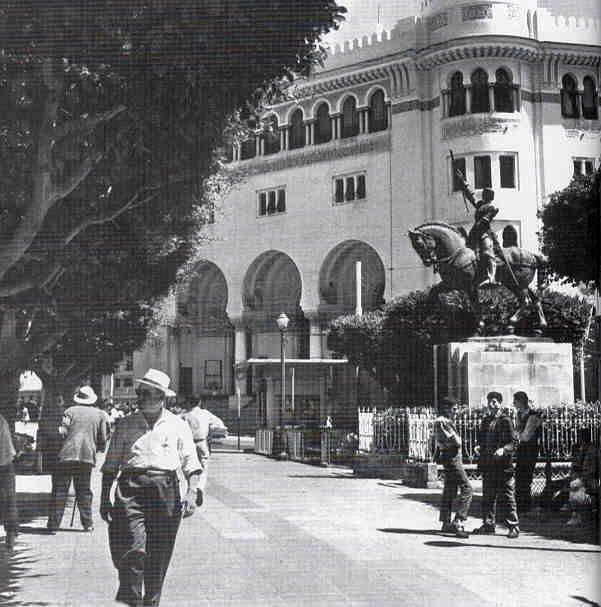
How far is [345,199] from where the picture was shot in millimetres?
48844

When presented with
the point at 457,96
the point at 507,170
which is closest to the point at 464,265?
the point at 507,170

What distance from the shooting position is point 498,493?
11578 millimetres

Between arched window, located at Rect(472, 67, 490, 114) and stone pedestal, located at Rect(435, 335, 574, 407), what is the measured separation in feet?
83.2

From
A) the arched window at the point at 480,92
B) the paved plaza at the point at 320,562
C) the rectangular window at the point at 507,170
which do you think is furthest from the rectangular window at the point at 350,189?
the paved plaza at the point at 320,562

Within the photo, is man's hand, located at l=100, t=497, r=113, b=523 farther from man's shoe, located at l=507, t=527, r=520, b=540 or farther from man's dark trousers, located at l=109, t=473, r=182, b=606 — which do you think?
man's shoe, located at l=507, t=527, r=520, b=540

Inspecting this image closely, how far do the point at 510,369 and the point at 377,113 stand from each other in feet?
99.2

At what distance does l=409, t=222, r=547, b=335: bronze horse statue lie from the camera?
64.2 ft

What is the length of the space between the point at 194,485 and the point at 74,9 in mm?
3849

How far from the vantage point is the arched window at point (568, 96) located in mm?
44938

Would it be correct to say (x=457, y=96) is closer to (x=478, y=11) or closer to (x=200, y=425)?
(x=478, y=11)

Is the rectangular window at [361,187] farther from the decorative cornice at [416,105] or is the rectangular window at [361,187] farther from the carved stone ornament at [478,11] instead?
the carved stone ornament at [478,11]

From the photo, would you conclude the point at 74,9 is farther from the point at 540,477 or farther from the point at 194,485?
the point at 540,477

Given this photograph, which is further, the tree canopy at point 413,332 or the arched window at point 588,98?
the arched window at point 588,98

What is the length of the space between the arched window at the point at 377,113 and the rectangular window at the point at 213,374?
1807 centimetres
